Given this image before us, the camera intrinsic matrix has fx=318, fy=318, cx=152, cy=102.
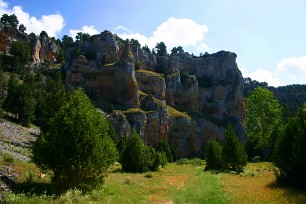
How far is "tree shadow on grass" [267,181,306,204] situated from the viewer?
18852 millimetres

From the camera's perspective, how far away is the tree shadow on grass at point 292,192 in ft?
61.8

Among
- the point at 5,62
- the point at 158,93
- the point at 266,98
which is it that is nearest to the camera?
the point at 266,98

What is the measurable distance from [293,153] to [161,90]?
101223 millimetres

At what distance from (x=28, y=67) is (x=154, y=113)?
49.9m

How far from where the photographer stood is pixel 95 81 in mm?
118500

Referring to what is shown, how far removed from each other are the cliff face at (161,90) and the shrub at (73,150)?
70096 mm

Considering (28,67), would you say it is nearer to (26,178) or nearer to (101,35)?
(101,35)

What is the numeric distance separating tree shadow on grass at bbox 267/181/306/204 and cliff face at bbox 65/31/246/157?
69346mm

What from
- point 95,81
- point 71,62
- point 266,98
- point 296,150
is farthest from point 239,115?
point 296,150

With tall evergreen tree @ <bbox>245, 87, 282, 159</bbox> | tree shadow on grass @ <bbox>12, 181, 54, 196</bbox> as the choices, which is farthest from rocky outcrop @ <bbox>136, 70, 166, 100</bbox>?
tree shadow on grass @ <bbox>12, 181, 54, 196</bbox>

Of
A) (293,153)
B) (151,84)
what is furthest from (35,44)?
(293,153)

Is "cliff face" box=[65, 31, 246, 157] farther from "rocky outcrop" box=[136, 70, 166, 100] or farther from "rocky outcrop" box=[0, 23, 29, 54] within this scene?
"rocky outcrop" box=[0, 23, 29, 54]

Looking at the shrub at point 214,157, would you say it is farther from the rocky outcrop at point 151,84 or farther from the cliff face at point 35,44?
the cliff face at point 35,44

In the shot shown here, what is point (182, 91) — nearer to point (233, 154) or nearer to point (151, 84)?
point (151, 84)
